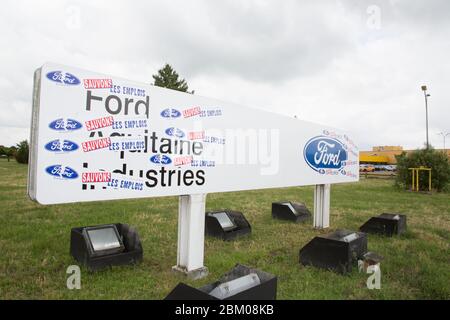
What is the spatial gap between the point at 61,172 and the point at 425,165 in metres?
16.9

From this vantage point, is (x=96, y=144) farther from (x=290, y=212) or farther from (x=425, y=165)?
(x=425, y=165)

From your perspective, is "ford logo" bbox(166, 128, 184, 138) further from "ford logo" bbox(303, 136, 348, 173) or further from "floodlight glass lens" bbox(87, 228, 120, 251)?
"ford logo" bbox(303, 136, 348, 173)

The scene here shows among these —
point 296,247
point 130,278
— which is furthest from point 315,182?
point 130,278

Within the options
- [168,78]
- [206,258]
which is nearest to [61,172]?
[206,258]

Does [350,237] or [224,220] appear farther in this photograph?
[224,220]

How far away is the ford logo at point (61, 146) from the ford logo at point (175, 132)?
3.27 feet

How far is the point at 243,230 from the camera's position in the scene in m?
5.61

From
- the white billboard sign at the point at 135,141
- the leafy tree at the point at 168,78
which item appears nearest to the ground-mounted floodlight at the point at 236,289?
the white billboard sign at the point at 135,141

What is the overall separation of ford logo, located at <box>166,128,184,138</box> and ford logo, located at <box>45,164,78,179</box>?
1070 mm

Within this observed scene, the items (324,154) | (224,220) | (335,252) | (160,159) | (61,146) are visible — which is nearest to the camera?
(61,146)

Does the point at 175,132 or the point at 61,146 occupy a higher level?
the point at 175,132

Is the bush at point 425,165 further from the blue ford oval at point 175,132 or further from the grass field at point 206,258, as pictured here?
the blue ford oval at point 175,132

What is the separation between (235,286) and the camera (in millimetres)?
2451

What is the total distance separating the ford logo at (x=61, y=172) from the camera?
2.56 metres
